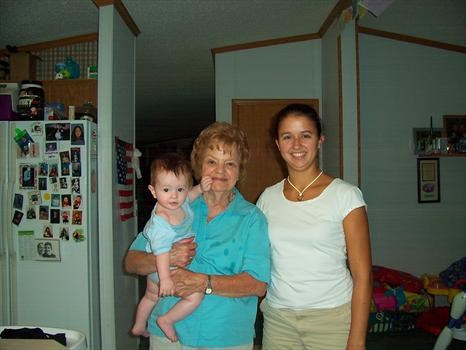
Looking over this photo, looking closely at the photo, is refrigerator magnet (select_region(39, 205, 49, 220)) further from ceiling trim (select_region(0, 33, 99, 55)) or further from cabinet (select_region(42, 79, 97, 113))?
ceiling trim (select_region(0, 33, 99, 55))

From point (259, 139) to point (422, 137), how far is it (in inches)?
54.5

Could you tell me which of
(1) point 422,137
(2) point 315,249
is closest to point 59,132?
(2) point 315,249

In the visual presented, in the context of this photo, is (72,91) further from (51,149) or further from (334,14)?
(334,14)

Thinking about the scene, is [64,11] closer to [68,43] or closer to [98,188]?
[68,43]

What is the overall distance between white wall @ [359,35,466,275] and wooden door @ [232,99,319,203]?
23.3 inches

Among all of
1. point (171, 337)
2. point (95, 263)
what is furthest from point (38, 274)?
point (171, 337)

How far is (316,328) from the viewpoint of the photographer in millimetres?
1083

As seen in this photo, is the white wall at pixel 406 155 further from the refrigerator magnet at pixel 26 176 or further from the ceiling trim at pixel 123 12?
the refrigerator magnet at pixel 26 176

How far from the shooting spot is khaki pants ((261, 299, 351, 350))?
1.08 meters

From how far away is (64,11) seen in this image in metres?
2.19

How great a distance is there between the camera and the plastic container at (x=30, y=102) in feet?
6.91

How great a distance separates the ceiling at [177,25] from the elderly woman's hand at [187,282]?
1.74m

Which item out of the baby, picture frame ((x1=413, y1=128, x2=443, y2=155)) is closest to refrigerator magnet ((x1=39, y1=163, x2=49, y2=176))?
the baby

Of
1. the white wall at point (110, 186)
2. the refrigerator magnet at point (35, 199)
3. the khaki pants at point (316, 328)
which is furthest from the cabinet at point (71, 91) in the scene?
the khaki pants at point (316, 328)
